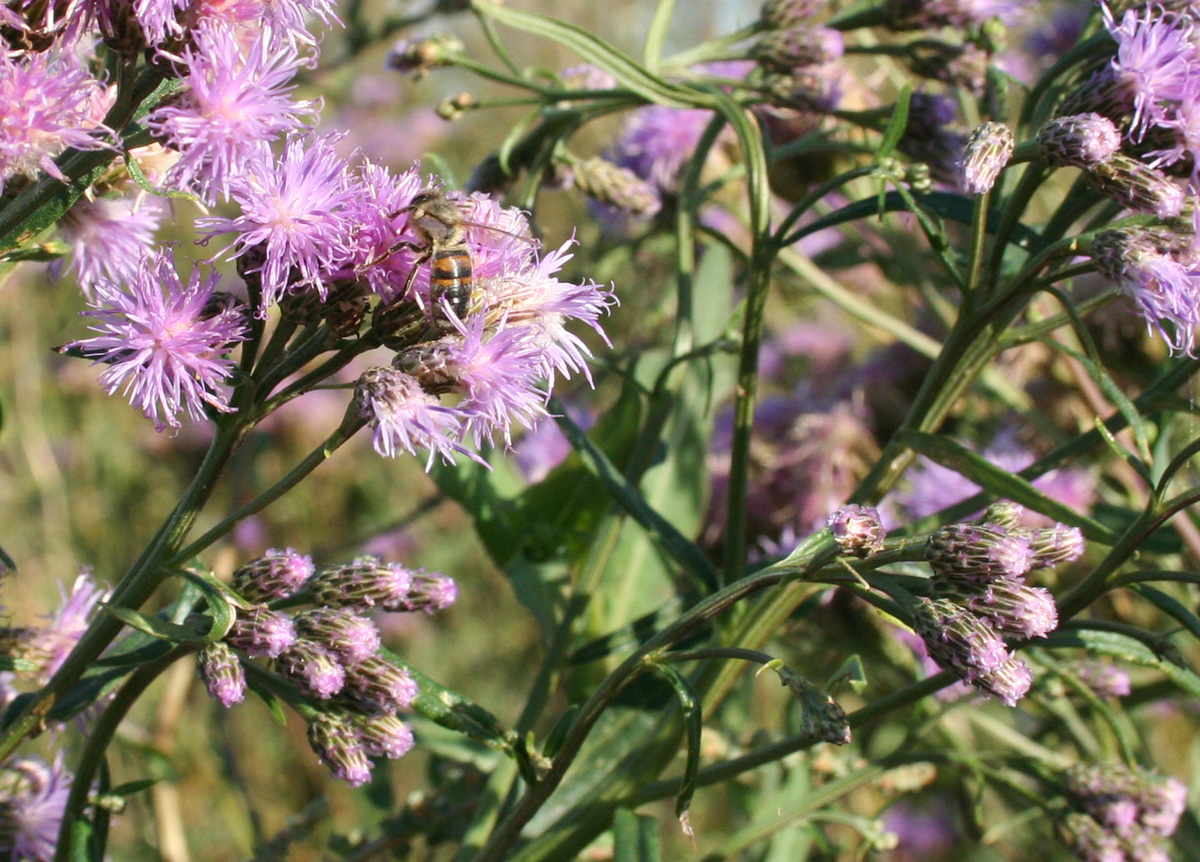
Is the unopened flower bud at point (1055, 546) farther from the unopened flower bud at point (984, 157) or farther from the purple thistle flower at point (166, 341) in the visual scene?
the purple thistle flower at point (166, 341)

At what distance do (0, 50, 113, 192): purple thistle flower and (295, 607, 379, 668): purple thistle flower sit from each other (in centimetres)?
63

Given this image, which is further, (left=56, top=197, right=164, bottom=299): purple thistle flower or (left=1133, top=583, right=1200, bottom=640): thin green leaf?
(left=56, top=197, right=164, bottom=299): purple thistle flower

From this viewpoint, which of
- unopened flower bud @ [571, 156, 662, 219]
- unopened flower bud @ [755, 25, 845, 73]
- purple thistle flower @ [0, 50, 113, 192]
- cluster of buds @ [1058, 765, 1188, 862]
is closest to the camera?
purple thistle flower @ [0, 50, 113, 192]

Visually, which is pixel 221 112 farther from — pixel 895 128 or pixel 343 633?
pixel 895 128

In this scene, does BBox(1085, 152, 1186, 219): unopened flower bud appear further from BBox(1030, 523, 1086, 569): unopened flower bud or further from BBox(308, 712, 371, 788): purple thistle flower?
BBox(308, 712, 371, 788): purple thistle flower

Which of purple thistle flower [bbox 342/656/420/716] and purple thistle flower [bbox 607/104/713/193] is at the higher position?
purple thistle flower [bbox 607/104/713/193]

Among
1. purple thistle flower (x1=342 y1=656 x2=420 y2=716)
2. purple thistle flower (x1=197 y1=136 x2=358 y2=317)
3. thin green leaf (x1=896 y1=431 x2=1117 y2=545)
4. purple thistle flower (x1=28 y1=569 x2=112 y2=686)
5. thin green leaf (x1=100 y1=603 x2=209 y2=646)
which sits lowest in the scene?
purple thistle flower (x1=28 y1=569 x2=112 y2=686)

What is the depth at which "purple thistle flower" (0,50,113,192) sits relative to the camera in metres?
1.27

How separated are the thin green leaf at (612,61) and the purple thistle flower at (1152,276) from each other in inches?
29.8

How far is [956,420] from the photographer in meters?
3.00

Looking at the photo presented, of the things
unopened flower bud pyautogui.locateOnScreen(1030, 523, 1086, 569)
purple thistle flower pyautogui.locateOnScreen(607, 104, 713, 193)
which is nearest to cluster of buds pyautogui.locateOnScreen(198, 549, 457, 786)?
unopened flower bud pyautogui.locateOnScreen(1030, 523, 1086, 569)

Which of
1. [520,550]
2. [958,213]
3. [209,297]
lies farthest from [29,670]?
[958,213]

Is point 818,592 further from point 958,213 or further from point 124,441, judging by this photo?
point 124,441

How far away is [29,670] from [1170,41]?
179cm
